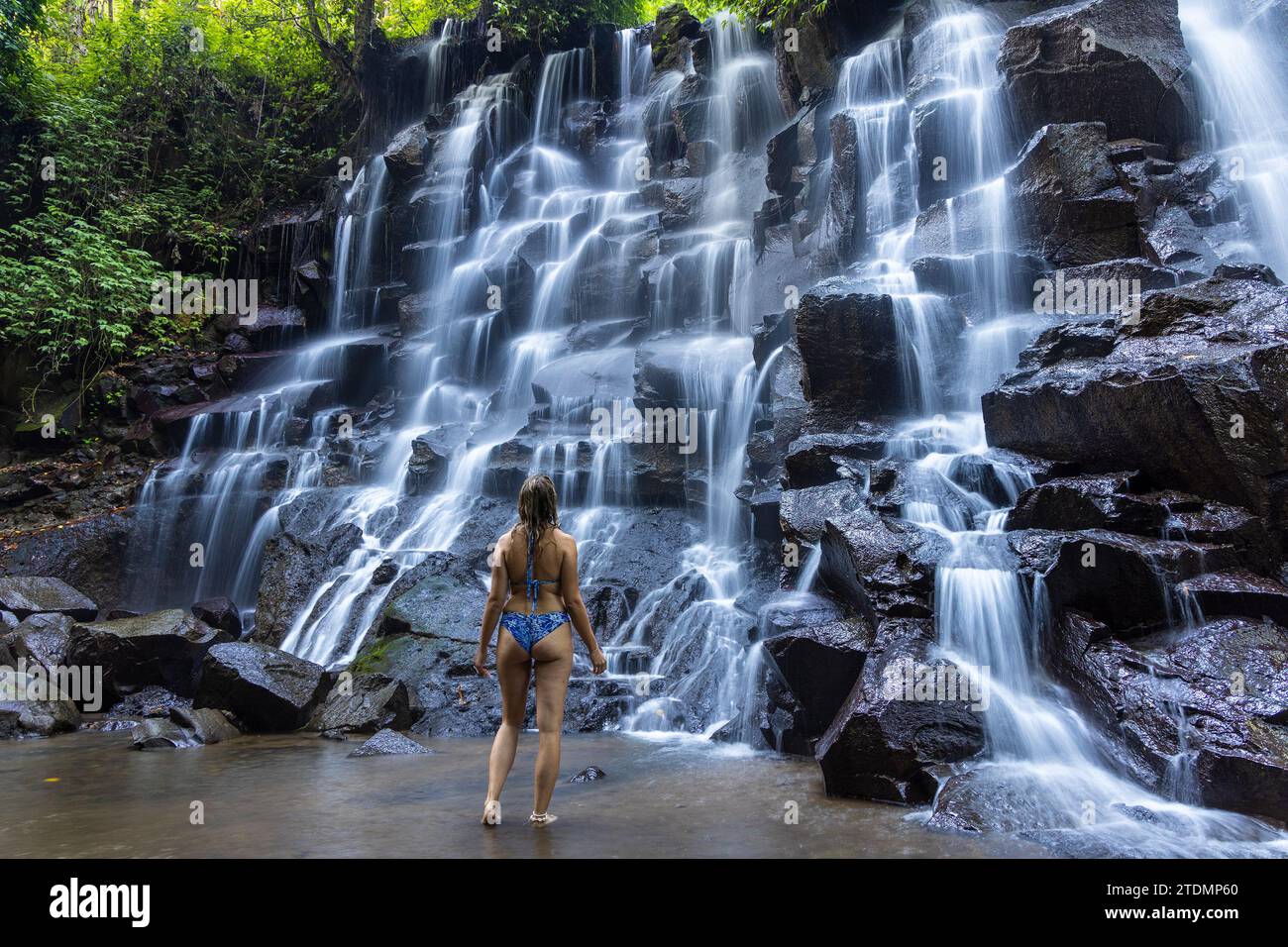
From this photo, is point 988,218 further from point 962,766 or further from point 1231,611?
Result: point 962,766

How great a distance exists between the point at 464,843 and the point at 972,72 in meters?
14.6

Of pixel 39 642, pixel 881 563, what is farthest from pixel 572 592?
pixel 39 642

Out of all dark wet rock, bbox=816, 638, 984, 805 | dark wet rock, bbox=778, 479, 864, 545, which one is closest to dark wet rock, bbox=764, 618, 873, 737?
dark wet rock, bbox=816, 638, 984, 805

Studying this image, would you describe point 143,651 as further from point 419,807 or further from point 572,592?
point 572,592

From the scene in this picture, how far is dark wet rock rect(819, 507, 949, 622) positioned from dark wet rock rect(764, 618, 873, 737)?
27 cm

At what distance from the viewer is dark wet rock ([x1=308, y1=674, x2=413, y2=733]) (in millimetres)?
7617

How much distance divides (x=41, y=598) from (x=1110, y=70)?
1666 cm

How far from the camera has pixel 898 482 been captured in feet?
26.9

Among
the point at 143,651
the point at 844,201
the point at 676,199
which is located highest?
the point at 676,199

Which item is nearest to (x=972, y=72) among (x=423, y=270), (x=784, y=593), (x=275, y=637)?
(x=784, y=593)

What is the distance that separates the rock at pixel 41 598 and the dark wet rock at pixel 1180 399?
11.6 metres

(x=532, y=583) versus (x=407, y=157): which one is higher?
(x=407, y=157)

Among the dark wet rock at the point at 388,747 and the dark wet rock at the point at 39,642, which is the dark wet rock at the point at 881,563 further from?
the dark wet rock at the point at 39,642

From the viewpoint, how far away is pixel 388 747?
666 centimetres
